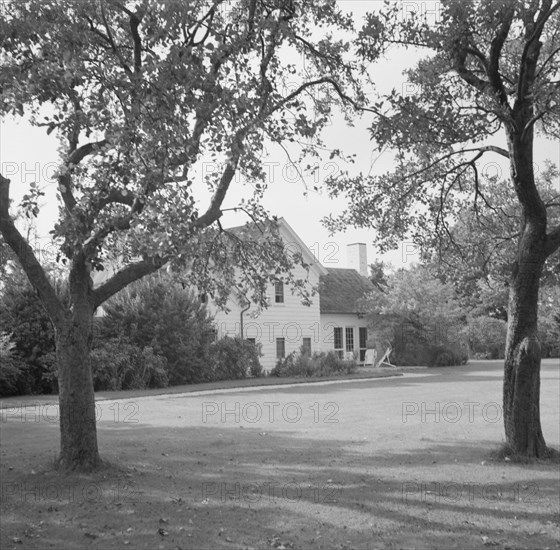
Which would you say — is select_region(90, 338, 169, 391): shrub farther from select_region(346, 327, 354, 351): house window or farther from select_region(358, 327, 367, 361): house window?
select_region(358, 327, 367, 361): house window

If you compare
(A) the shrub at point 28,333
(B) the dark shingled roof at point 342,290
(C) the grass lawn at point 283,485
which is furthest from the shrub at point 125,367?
(B) the dark shingled roof at point 342,290

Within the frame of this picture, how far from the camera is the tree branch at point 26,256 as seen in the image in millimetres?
8977

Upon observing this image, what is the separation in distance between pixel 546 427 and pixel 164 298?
16.5 metres

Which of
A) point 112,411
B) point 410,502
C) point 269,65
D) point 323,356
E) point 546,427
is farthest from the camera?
point 323,356

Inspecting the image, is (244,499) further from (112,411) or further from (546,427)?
(112,411)

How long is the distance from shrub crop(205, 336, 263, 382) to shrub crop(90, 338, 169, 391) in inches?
126

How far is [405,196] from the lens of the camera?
1222 cm

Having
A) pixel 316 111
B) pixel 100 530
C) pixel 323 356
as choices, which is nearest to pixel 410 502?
pixel 100 530

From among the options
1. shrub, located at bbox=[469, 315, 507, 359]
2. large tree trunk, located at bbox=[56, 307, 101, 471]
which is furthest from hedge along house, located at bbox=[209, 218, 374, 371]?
large tree trunk, located at bbox=[56, 307, 101, 471]

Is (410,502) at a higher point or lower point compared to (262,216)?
lower

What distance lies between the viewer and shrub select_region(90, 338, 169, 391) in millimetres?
23500

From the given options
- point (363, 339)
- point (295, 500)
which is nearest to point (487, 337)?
point (363, 339)

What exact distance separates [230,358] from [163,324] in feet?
13.4

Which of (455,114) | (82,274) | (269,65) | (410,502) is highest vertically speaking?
(269,65)
